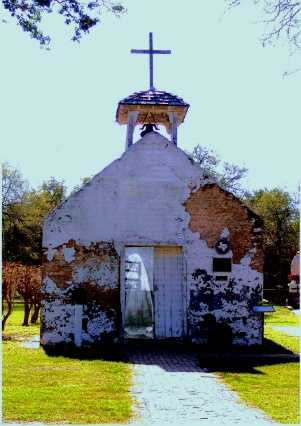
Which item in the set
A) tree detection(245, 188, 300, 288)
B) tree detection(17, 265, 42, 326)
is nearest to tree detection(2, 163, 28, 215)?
tree detection(245, 188, 300, 288)

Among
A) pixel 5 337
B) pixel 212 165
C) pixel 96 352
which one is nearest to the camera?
pixel 96 352

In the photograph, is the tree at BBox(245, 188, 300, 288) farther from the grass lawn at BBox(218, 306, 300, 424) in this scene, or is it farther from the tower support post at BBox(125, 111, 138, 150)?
the grass lawn at BBox(218, 306, 300, 424)

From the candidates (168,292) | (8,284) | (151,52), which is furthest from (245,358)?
(151,52)

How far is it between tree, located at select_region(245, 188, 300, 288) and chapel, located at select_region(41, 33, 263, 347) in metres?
28.5

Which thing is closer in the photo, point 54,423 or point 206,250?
point 54,423

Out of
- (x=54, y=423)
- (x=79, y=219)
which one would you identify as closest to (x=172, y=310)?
(x=79, y=219)

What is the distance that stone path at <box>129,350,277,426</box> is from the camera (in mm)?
8289

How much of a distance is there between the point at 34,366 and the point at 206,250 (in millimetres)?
6038

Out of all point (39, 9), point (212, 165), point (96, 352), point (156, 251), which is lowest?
point (96, 352)

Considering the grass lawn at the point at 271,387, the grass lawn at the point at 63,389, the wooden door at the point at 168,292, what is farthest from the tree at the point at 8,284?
the grass lawn at the point at 271,387

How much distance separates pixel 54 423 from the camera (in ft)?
25.5

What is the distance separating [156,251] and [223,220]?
2.00m

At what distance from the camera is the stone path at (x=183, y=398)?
27.2 feet

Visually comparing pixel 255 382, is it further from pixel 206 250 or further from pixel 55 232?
pixel 55 232
